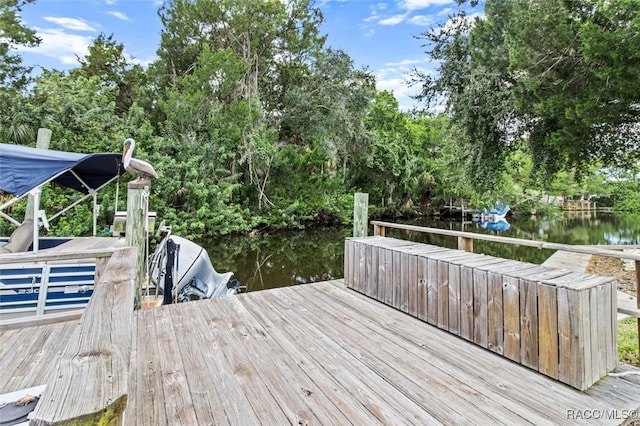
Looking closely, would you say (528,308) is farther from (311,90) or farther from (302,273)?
(311,90)

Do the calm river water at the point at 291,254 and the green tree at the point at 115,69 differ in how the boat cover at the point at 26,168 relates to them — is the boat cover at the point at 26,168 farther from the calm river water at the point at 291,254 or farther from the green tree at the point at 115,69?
the green tree at the point at 115,69

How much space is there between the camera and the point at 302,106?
14.0 metres

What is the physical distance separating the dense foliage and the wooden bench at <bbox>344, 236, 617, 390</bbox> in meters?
4.90

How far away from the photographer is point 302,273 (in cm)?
792

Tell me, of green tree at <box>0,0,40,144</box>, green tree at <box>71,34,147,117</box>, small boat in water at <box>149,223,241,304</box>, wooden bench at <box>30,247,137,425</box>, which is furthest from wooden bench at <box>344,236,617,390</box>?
green tree at <box>71,34,147,117</box>

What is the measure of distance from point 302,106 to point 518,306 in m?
13.0

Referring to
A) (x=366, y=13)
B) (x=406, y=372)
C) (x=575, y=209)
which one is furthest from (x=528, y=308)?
(x=575, y=209)

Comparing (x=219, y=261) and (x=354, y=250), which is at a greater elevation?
(x=354, y=250)

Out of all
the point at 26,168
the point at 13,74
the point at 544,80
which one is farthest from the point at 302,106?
the point at 26,168

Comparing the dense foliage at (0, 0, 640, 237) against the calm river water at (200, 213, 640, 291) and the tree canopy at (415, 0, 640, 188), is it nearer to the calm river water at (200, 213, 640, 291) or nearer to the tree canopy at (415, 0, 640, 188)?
the tree canopy at (415, 0, 640, 188)

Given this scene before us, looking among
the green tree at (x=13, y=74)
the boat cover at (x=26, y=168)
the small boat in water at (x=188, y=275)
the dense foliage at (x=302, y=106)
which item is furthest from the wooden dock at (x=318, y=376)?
the green tree at (x=13, y=74)

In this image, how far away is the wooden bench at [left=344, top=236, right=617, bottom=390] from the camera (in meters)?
2.05

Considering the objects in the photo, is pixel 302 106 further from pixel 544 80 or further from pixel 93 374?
pixel 93 374

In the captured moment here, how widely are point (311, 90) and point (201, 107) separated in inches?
197
